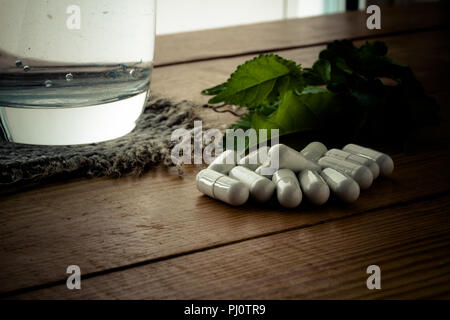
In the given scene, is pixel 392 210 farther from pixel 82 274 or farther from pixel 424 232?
pixel 82 274

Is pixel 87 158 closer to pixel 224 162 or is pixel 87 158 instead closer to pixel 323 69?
pixel 224 162

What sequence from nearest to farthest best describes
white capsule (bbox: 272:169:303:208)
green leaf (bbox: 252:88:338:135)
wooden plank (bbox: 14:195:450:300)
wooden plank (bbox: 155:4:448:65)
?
wooden plank (bbox: 14:195:450:300)
white capsule (bbox: 272:169:303:208)
green leaf (bbox: 252:88:338:135)
wooden plank (bbox: 155:4:448:65)

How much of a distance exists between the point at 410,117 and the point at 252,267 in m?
0.32

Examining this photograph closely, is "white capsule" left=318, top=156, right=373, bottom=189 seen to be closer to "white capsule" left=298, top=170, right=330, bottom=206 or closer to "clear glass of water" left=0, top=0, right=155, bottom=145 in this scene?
"white capsule" left=298, top=170, right=330, bottom=206

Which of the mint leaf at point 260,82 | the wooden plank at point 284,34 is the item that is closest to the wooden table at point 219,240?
the mint leaf at point 260,82

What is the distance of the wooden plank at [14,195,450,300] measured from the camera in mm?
409

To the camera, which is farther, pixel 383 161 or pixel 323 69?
pixel 323 69

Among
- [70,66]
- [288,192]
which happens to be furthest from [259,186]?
[70,66]

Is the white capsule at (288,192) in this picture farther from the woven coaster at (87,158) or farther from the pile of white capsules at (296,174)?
the woven coaster at (87,158)

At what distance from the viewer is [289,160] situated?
0.58 metres

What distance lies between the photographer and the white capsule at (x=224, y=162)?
0.60 meters

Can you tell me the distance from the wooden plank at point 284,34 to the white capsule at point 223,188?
0.49m

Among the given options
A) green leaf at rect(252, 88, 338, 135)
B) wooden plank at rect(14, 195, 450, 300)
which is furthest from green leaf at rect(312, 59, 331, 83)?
wooden plank at rect(14, 195, 450, 300)

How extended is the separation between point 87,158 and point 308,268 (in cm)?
28
